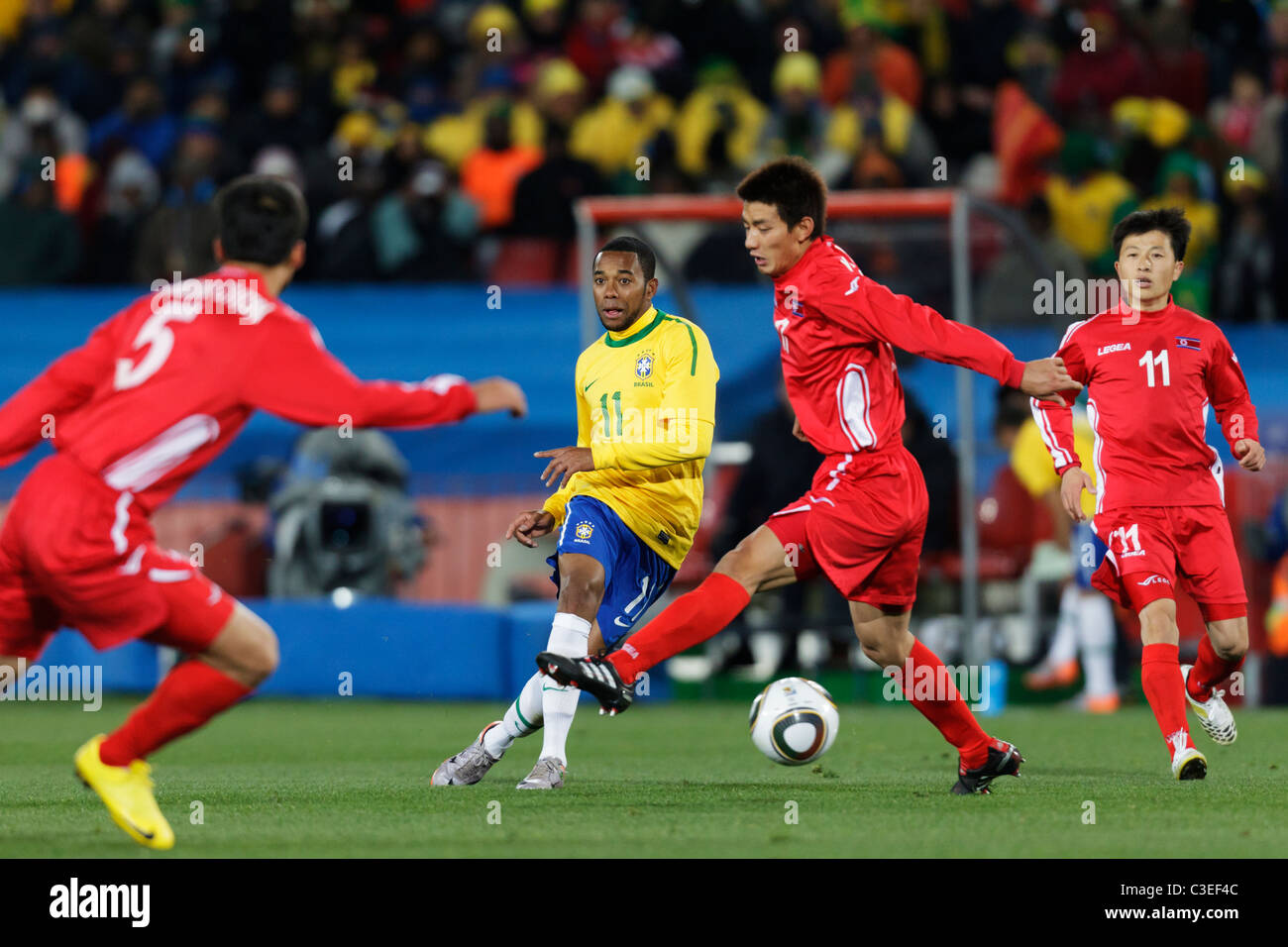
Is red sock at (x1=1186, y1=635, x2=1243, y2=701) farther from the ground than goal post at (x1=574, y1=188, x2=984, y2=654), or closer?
closer

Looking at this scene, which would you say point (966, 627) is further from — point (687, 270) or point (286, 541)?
point (286, 541)

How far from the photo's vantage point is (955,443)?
557 inches

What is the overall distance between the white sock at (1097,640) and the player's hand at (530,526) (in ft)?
20.8

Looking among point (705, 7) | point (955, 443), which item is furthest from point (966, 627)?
point (705, 7)

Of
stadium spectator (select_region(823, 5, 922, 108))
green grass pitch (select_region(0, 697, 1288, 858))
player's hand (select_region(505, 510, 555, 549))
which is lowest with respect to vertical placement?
green grass pitch (select_region(0, 697, 1288, 858))

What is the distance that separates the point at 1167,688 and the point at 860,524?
1.59 m

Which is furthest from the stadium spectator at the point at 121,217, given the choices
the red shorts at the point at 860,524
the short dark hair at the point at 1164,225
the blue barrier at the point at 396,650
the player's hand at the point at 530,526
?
the red shorts at the point at 860,524

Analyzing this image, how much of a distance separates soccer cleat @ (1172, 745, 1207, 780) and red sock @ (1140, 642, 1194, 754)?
4 cm

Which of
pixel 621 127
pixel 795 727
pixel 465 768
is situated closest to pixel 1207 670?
pixel 795 727

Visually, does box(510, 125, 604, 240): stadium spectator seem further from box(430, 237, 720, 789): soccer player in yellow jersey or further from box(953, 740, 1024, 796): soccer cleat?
box(953, 740, 1024, 796): soccer cleat

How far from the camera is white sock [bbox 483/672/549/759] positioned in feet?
26.1

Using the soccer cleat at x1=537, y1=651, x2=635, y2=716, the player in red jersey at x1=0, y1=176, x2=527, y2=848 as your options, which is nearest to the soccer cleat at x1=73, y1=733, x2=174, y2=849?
the player in red jersey at x1=0, y1=176, x2=527, y2=848

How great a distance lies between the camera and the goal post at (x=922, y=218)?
13.6 m
